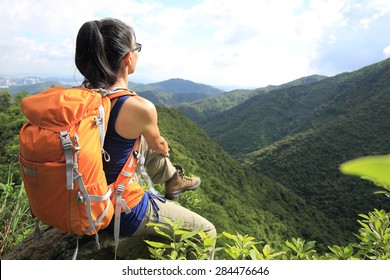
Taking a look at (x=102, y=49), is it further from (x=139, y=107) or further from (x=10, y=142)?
(x=10, y=142)

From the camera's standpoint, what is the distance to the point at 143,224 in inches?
85.8

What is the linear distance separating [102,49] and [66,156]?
67 centimetres

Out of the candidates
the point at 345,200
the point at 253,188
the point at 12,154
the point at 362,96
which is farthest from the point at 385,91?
the point at 12,154

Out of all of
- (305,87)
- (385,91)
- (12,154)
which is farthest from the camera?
(305,87)

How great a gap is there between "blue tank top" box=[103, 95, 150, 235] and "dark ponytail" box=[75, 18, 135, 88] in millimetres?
224

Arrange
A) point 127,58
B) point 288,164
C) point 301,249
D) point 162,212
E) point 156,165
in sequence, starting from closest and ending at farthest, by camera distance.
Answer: point 301,249 → point 127,58 → point 162,212 → point 156,165 → point 288,164

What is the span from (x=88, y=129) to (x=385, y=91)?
9756 centimetres

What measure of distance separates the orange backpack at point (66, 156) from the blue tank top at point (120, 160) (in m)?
0.07

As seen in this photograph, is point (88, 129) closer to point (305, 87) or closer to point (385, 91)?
point (385, 91)

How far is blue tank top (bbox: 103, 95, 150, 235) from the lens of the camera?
1.91 metres

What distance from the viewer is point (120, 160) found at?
2021mm

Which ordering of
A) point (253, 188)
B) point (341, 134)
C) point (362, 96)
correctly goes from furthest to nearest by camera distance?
point (362, 96) → point (341, 134) → point (253, 188)

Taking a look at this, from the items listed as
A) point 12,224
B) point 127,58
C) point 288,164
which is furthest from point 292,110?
point 127,58

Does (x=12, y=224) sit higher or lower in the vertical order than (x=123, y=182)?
lower
